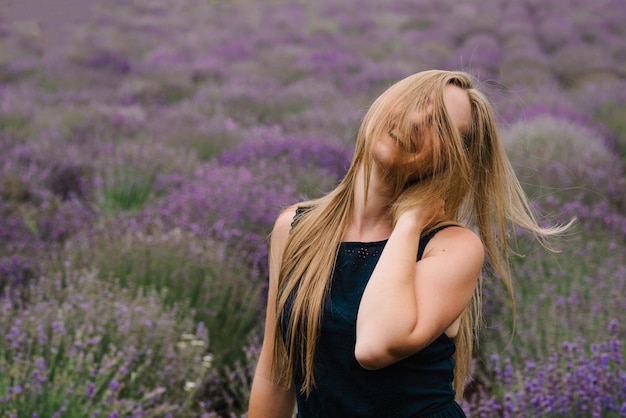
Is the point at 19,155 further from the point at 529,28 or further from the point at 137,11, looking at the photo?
the point at 137,11

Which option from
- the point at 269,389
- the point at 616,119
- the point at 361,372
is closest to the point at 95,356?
the point at 269,389

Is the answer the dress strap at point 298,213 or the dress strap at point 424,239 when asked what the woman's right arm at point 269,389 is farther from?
the dress strap at point 424,239

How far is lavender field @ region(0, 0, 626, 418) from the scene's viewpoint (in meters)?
2.66

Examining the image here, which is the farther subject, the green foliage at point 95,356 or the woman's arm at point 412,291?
the green foliage at point 95,356

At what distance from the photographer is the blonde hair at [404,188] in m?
1.46

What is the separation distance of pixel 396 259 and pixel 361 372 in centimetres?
25

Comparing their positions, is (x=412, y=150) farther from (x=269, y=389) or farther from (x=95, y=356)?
(x=95, y=356)

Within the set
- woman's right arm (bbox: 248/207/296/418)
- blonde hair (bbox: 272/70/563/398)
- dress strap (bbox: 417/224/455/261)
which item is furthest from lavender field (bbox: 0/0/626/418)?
woman's right arm (bbox: 248/207/296/418)

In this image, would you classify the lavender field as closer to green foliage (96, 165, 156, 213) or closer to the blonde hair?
green foliage (96, 165, 156, 213)

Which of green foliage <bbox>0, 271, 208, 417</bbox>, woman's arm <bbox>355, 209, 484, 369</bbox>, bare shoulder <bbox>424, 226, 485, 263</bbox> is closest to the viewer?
woman's arm <bbox>355, 209, 484, 369</bbox>

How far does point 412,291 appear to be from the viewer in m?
1.41

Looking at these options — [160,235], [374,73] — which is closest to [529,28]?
[374,73]

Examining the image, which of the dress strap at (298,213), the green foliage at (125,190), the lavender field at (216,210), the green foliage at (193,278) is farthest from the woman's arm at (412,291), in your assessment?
the green foliage at (125,190)

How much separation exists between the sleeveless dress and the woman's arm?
71 millimetres
